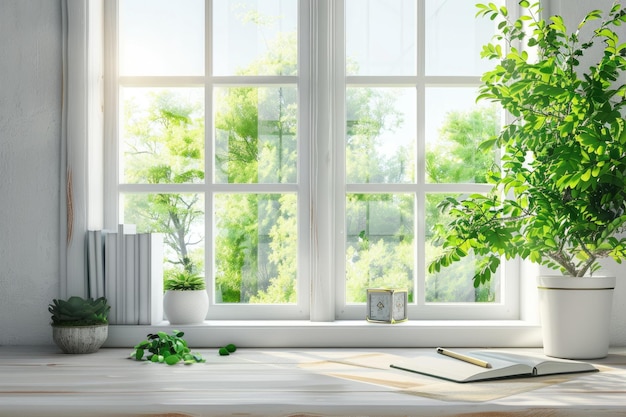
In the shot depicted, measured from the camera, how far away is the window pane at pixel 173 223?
2.71 metres

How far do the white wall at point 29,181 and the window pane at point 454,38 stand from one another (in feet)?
1.10

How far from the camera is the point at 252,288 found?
2.70 meters

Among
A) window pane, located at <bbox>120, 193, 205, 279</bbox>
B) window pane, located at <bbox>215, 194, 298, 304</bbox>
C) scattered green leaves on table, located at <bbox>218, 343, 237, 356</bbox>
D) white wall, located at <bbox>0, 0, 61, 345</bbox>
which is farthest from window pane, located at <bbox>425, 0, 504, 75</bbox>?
white wall, located at <bbox>0, 0, 61, 345</bbox>

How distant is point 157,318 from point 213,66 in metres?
0.97

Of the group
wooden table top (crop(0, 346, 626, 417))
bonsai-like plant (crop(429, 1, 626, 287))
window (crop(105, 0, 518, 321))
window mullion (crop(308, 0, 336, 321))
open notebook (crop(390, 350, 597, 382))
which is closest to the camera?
wooden table top (crop(0, 346, 626, 417))

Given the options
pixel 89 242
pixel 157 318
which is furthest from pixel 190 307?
pixel 89 242

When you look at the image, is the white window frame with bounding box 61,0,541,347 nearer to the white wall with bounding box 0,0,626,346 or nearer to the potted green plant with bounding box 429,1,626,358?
the white wall with bounding box 0,0,626,346

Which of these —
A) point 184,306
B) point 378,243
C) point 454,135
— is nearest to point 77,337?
point 184,306

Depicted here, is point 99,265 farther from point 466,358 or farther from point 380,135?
point 466,358

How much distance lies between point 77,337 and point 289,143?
3.40 ft

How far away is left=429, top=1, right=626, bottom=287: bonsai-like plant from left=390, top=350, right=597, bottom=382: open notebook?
244 millimetres

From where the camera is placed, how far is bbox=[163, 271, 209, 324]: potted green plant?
98.2 inches

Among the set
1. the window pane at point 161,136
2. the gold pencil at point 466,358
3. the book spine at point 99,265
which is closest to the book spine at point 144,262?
the book spine at point 99,265

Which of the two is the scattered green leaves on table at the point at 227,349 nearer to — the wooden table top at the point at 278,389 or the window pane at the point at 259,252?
the wooden table top at the point at 278,389
